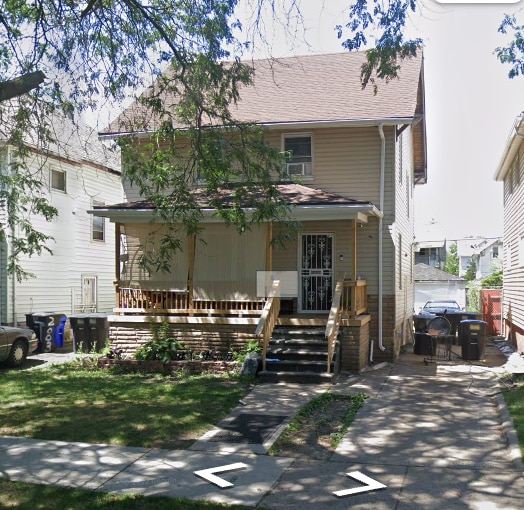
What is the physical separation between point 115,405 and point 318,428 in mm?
3290

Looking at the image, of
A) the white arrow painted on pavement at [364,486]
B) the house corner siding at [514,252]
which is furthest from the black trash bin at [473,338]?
the white arrow painted on pavement at [364,486]

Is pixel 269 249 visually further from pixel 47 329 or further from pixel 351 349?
pixel 47 329

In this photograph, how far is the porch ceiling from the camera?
1304 centimetres

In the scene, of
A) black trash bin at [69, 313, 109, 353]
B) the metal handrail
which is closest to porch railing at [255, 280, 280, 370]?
the metal handrail

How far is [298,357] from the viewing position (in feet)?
40.6

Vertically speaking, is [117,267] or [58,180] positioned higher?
[58,180]

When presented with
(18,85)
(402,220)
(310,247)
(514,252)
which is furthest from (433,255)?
(18,85)

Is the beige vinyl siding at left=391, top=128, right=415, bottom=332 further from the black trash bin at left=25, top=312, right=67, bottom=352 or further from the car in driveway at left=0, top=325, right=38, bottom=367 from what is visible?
the black trash bin at left=25, top=312, right=67, bottom=352

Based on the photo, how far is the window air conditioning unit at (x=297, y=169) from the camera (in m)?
15.5

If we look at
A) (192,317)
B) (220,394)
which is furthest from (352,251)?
(220,394)

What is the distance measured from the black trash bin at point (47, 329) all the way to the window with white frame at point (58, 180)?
4.56 metres

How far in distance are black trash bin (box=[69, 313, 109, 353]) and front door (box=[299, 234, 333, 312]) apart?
208 inches

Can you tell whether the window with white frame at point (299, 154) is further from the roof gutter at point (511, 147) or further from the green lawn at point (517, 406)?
the green lawn at point (517, 406)

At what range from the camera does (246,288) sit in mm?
13750
